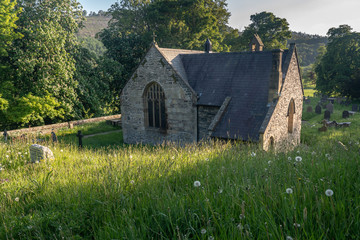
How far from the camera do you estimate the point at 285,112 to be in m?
15.4

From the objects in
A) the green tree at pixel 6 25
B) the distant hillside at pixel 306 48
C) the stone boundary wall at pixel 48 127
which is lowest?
the stone boundary wall at pixel 48 127

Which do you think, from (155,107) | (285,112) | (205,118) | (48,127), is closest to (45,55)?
(48,127)

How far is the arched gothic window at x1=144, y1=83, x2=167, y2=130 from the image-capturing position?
17.8 metres

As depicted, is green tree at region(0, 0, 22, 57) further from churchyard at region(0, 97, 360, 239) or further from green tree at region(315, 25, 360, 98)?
green tree at region(315, 25, 360, 98)

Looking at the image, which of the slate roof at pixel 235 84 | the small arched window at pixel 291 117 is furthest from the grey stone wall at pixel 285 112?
the slate roof at pixel 235 84

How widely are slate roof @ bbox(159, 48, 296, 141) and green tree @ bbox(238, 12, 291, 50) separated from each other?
1081 inches

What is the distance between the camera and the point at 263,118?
1328 cm

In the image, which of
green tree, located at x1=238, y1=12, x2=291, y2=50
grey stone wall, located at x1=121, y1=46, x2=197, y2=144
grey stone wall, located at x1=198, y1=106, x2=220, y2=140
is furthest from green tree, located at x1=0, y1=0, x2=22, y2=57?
green tree, located at x1=238, y1=12, x2=291, y2=50

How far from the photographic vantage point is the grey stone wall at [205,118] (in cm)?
1563

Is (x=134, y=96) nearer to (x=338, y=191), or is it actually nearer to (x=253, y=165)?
(x=253, y=165)

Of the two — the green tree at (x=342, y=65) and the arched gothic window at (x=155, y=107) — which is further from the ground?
the green tree at (x=342, y=65)

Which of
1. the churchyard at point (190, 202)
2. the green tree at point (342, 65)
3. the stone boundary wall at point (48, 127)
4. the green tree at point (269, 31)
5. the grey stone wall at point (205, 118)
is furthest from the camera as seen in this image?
the green tree at point (269, 31)

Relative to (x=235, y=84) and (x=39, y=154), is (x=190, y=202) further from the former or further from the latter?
(x=235, y=84)

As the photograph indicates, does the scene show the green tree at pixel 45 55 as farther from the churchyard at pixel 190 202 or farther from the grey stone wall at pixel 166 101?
the churchyard at pixel 190 202
